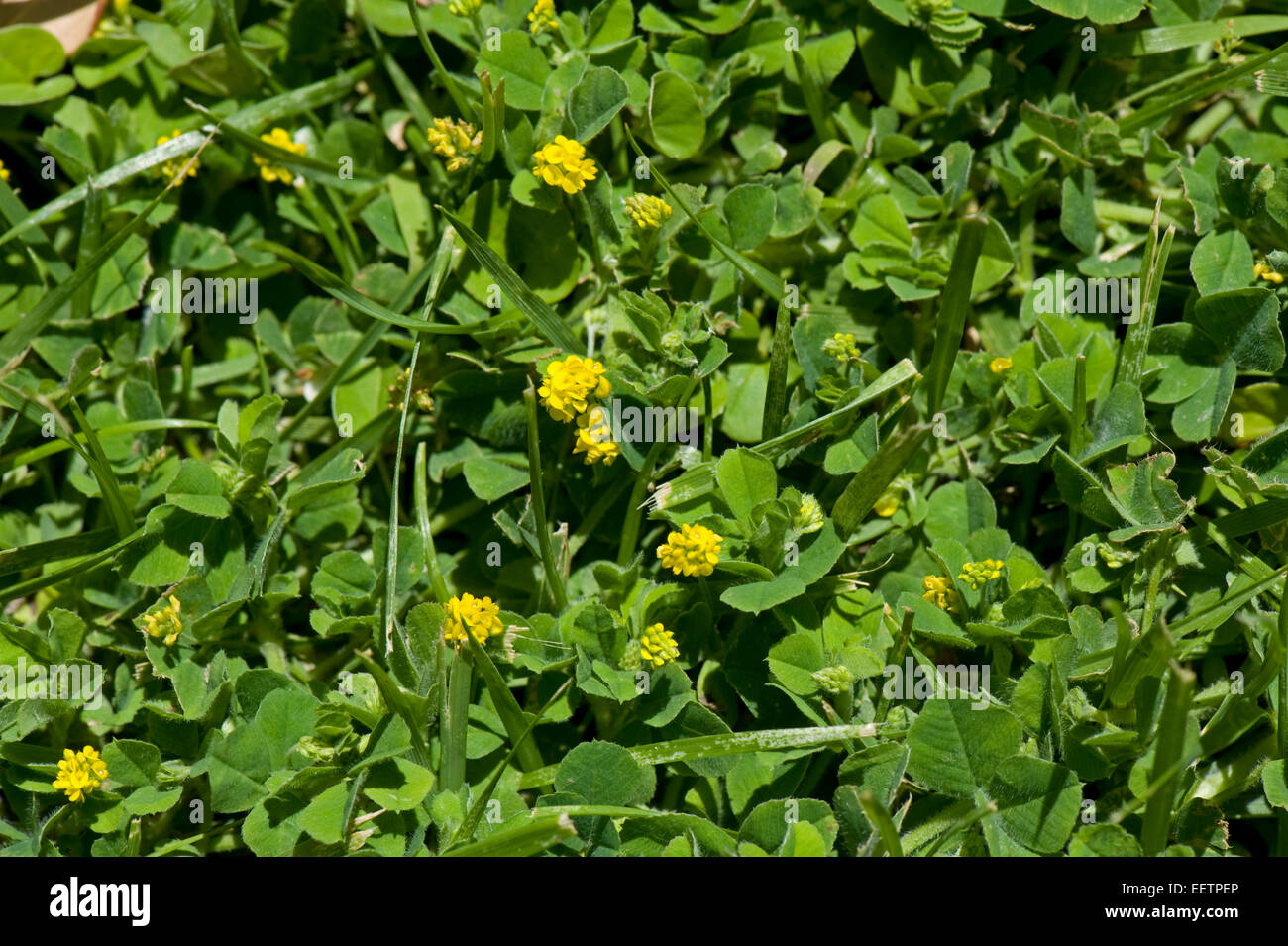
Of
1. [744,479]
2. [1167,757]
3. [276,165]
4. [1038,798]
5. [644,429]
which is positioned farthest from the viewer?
[276,165]

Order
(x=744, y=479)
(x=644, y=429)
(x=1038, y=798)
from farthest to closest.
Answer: (x=644, y=429)
(x=744, y=479)
(x=1038, y=798)

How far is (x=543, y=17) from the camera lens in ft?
10.1

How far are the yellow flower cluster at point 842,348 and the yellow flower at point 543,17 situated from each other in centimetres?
118

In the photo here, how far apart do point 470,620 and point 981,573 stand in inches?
49.3

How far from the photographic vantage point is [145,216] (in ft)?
10.7

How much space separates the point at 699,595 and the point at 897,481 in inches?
24.0

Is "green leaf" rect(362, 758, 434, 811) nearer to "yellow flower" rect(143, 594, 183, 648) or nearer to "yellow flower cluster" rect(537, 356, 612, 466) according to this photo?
"yellow flower" rect(143, 594, 183, 648)

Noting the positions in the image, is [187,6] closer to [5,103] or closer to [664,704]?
[5,103]

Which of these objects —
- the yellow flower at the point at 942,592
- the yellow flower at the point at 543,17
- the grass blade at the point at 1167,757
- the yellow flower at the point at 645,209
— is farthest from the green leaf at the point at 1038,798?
the yellow flower at the point at 543,17

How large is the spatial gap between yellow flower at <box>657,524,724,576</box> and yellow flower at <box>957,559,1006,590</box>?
64 centimetres

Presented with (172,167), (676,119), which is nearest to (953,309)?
→ (676,119)

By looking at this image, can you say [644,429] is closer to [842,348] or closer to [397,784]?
[842,348]

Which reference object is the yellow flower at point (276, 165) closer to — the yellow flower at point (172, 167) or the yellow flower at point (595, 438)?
the yellow flower at point (172, 167)
